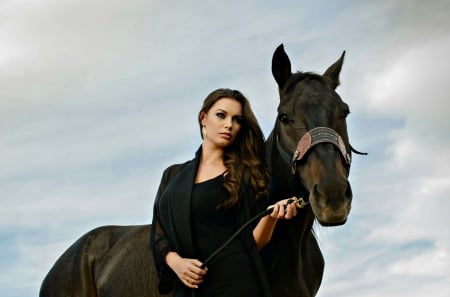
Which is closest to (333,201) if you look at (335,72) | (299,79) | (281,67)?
(299,79)

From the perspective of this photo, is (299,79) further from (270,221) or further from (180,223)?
(180,223)

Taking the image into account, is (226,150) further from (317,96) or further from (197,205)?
(317,96)

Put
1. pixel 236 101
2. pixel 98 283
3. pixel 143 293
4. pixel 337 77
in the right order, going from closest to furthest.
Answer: pixel 236 101, pixel 337 77, pixel 143 293, pixel 98 283

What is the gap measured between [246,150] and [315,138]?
49 cm

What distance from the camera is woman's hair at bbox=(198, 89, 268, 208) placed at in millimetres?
4996

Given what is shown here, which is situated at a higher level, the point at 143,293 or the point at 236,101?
the point at 236,101

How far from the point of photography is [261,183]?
5.00m

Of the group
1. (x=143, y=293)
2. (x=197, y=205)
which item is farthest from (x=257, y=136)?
(x=143, y=293)

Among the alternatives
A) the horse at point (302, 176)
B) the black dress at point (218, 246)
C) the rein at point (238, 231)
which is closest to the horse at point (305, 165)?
the horse at point (302, 176)

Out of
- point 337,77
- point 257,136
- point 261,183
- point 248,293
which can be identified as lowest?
point 248,293

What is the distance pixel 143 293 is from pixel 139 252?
1.55 feet

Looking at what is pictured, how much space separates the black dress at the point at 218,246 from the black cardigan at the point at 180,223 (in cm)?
4

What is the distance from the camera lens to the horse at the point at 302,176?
191 inches

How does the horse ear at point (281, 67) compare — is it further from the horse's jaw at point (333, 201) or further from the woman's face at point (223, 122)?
the horse's jaw at point (333, 201)
